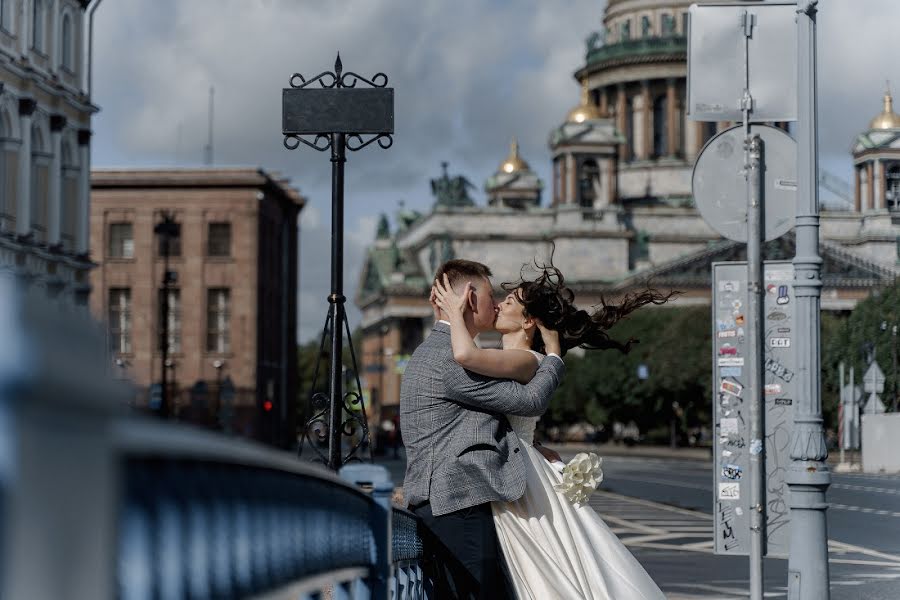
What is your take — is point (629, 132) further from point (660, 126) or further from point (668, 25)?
point (668, 25)

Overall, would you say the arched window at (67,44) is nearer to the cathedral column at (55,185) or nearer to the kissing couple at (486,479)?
Result: the cathedral column at (55,185)

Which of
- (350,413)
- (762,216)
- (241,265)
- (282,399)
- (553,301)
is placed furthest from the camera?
(282,399)

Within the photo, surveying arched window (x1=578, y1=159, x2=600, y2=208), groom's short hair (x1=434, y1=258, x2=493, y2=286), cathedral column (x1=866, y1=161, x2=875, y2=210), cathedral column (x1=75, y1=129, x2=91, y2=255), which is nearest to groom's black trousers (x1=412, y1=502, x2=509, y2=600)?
groom's short hair (x1=434, y1=258, x2=493, y2=286)

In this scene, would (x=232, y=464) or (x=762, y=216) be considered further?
(x=762, y=216)

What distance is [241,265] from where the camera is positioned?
8406cm

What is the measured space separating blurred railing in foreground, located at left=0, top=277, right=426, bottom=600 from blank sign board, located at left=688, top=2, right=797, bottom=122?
852 centimetres

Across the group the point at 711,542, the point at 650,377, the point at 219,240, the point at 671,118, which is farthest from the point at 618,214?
the point at 711,542

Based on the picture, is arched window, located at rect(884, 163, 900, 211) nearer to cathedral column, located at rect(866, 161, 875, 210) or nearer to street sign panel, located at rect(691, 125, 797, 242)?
cathedral column, located at rect(866, 161, 875, 210)

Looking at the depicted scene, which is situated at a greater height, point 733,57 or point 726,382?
point 733,57

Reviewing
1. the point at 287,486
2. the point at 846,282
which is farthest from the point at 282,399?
the point at 287,486

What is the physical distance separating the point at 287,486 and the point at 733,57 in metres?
8.68

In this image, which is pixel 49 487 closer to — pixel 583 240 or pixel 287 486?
pixel 287 486

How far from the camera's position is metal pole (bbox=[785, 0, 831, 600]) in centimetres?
1050

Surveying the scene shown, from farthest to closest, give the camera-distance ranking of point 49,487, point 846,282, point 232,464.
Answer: point 846,282
point 232,464
point 49,487
